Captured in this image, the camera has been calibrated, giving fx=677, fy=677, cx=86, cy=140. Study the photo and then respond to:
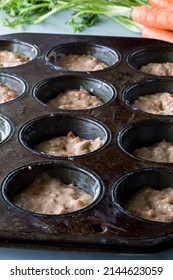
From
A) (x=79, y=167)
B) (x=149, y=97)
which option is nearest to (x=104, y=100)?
(x=149, y=97)

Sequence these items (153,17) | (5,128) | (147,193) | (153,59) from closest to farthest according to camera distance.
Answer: (147,193), (5,128), (153,59), (153,17)

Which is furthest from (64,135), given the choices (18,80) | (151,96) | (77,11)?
(77,11)

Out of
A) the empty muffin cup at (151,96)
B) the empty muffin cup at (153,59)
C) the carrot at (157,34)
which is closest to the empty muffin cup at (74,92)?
the empty muffin cup at (151,96)

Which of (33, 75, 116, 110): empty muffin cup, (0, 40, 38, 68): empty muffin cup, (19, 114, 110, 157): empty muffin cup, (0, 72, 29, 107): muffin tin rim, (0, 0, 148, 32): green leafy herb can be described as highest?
(0, 0, 148, 32): green leafy herb

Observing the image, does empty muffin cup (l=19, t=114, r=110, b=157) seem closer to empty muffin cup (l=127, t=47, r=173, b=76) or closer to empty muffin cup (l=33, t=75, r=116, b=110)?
empty muffin cup (l=33, t=75, r=116, b=110)

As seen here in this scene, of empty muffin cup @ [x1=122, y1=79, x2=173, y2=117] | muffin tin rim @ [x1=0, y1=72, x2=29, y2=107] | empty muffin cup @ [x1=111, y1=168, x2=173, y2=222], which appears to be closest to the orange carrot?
empty muffin cup @ [x1=122, y1=79, x2=173, y2=117]

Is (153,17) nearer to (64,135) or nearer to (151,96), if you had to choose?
(151,96)
